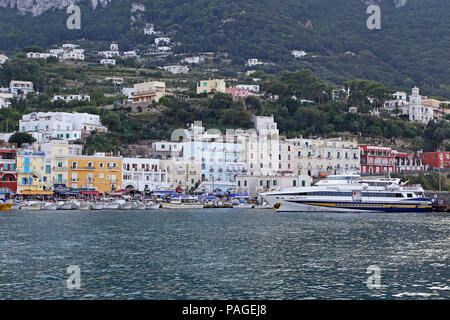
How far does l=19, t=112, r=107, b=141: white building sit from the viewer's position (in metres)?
102

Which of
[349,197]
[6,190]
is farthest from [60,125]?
[349,197]

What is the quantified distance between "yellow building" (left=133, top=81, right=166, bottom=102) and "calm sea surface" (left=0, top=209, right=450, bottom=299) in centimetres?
7985

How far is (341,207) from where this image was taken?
78125 mm

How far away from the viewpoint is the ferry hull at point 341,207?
78188mm

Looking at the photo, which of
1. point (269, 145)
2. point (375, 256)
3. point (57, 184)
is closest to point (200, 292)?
point (375, 256)

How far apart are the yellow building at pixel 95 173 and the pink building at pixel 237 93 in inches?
2008

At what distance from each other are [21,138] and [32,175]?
40.2 ft

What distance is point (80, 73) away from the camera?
542 feet

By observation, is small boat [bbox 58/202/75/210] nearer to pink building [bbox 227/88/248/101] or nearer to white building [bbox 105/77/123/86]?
pink building [bbox 227/88/248/101]

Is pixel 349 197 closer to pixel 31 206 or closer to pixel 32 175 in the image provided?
pixel 31 206

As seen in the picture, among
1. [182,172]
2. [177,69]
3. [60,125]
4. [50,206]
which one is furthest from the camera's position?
[177,69]

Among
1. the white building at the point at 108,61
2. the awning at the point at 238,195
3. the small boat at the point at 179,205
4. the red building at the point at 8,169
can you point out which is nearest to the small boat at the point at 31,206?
the red building at the point at 8,169

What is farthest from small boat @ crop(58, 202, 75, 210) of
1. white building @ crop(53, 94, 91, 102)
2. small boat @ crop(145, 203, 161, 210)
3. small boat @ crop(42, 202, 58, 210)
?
white building @ crop(53, 94, 91, 102)
